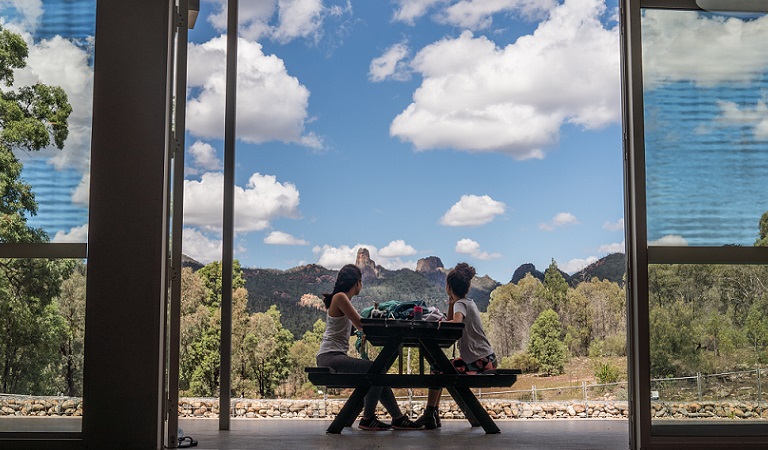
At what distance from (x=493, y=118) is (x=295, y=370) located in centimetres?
428

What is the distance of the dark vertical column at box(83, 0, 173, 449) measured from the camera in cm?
321

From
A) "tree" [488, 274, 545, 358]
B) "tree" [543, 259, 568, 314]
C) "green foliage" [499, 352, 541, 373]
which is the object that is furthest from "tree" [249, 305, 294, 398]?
"tree" [543, 259, 568, 314]

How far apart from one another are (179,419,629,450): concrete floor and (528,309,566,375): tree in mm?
5188

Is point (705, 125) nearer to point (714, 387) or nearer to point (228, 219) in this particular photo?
point (714, 387)

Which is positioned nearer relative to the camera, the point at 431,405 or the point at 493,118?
the point at 431,405

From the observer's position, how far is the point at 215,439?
392 cm

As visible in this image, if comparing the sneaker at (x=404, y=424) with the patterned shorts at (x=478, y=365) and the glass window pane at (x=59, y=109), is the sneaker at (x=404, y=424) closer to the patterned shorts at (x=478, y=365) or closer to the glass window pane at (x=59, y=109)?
the patterned shorts at (x=478, y=365)

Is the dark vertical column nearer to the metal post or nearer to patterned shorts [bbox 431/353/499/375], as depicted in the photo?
the metal post

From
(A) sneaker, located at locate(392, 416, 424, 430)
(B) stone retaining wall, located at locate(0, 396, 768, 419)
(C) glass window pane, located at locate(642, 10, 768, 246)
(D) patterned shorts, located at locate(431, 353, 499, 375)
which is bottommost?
(B) stone retaining wall, located at locate(0, 396, 768, 419)

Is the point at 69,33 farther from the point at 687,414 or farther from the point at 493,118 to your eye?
the point at 493,118

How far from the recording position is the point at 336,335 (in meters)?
4.89

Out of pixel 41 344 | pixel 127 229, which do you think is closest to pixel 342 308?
pixel 127 229

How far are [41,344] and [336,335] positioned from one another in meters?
1.96

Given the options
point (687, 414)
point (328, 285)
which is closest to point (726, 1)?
point (687, 414)
